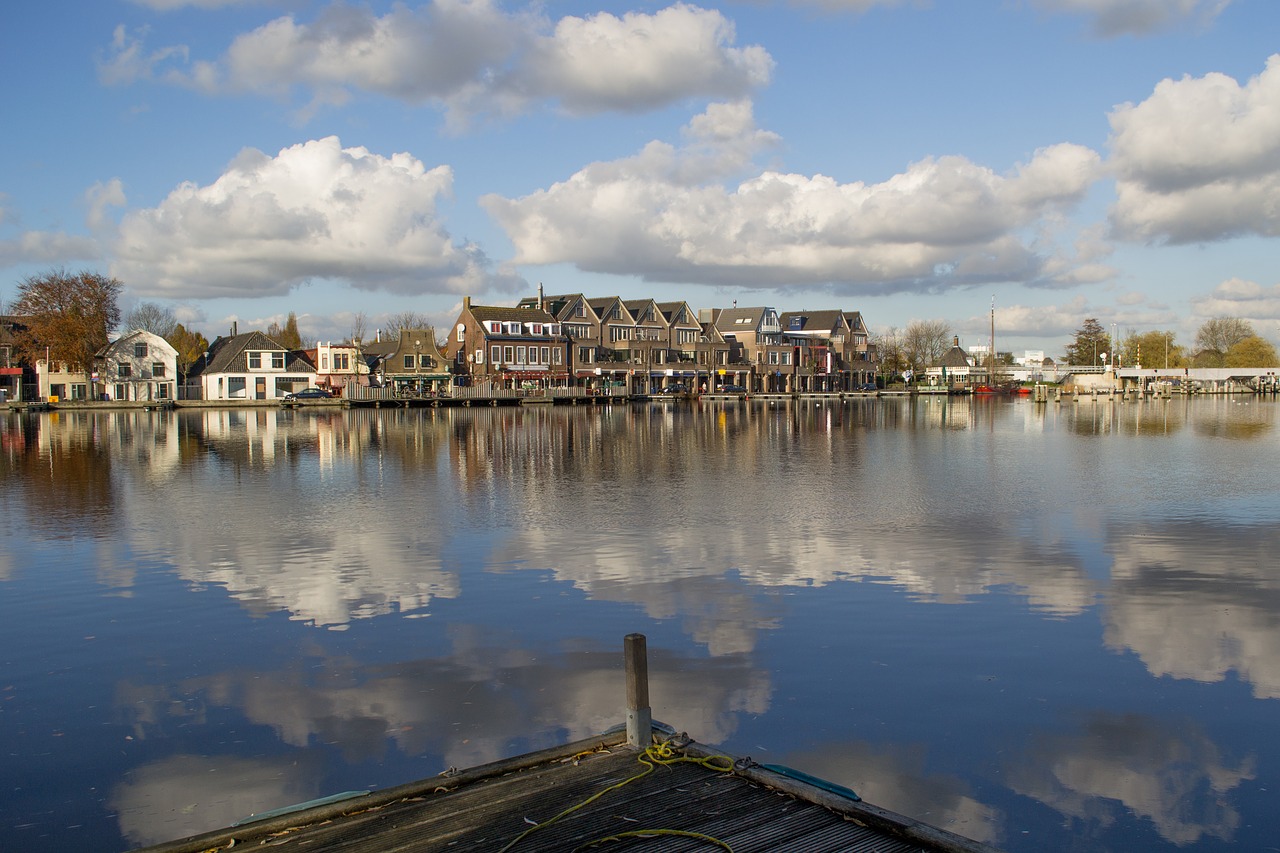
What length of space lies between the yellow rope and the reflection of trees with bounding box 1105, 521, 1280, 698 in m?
6.71

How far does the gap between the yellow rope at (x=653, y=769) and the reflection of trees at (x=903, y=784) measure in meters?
1.35

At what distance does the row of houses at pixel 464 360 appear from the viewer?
98.8 metres

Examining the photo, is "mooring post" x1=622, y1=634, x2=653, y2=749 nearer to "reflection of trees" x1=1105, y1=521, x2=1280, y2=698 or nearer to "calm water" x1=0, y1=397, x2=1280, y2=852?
"calm water" x1=0, y1=397, x2=1280, y2=852

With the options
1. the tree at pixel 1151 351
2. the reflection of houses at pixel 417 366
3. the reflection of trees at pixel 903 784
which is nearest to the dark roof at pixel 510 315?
the reflection of houses at pixel 417 366

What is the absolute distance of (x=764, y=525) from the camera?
2194 centimetres

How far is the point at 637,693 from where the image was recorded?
8117 mm

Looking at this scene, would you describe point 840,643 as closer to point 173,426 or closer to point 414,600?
point 414,600

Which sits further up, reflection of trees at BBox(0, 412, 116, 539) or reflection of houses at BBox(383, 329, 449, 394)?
reflection of houses at BBox(383, 329, 449, 394)

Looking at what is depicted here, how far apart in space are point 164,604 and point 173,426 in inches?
2246

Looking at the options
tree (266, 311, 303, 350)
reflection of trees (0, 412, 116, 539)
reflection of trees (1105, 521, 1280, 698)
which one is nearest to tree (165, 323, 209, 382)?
tree (266, 311, 303, 350)

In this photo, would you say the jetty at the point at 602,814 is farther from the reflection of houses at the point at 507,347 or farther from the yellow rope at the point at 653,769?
the reflection of houses at the point at 507,347

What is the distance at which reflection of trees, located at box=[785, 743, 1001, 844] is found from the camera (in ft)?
25.7

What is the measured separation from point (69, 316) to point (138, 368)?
9105mm

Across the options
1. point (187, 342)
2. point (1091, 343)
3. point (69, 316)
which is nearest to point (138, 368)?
point (69, 316)
